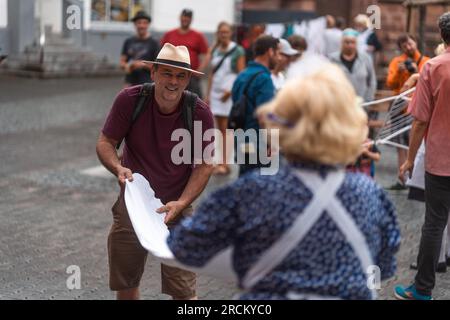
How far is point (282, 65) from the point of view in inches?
286

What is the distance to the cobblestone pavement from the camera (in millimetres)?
5688

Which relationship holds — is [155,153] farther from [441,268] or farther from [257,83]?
[441,268]

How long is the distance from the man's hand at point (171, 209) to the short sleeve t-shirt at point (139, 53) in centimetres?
612

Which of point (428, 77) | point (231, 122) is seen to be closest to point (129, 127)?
point (428, 77)

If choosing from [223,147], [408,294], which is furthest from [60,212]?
[408,294]

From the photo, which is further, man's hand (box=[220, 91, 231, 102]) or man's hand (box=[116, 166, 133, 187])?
man's hand (box=[220, 91, 231, 102])

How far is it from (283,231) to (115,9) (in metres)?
19.8

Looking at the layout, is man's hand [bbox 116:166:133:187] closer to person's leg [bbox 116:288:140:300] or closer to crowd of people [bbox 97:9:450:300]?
crowd of people [bbox 97:9:450:300]

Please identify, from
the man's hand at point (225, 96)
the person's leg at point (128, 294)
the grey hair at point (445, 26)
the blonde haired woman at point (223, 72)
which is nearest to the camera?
the person's leg at point (128, 294)

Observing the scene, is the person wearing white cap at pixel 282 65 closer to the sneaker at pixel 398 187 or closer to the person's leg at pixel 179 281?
the sneaker at pixel 398 187

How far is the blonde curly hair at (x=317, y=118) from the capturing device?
2604 millimetres

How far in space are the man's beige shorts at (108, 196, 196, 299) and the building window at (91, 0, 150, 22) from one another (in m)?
17.5

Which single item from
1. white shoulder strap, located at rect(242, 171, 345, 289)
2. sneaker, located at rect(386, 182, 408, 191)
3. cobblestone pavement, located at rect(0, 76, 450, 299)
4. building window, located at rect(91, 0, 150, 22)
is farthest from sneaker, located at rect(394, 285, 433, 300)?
building window, located at rect(91, 0, 150, 22)

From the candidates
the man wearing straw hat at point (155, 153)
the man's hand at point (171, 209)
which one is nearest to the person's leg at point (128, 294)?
the man wearing straw hat at point (155, 153)
